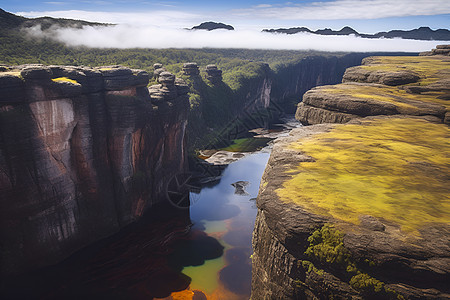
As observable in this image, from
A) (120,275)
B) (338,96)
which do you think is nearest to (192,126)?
(120,275)

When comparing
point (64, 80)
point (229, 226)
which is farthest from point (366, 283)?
point (229, 226)

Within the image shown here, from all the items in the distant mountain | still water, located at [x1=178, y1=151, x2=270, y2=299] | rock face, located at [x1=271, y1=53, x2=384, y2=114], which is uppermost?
the distant mountain

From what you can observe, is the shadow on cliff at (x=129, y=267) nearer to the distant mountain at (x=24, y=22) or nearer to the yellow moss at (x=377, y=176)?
the yellow moss at (x=377, y=176)

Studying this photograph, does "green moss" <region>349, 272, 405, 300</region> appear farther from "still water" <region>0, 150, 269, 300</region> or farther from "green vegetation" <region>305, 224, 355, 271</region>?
"still water" <region>0, 150, 269, 300</region>

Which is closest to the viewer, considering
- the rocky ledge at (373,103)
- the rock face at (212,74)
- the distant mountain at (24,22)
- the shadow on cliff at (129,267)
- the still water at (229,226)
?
the rocky ledge at (373,103)

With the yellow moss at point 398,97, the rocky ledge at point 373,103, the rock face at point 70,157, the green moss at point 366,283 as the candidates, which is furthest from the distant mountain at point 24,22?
the green moss at point 366,283

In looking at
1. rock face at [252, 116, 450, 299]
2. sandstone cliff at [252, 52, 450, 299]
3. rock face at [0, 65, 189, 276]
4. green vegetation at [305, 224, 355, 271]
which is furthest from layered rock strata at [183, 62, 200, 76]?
green vegetation at [305, 224, 355, 271]
